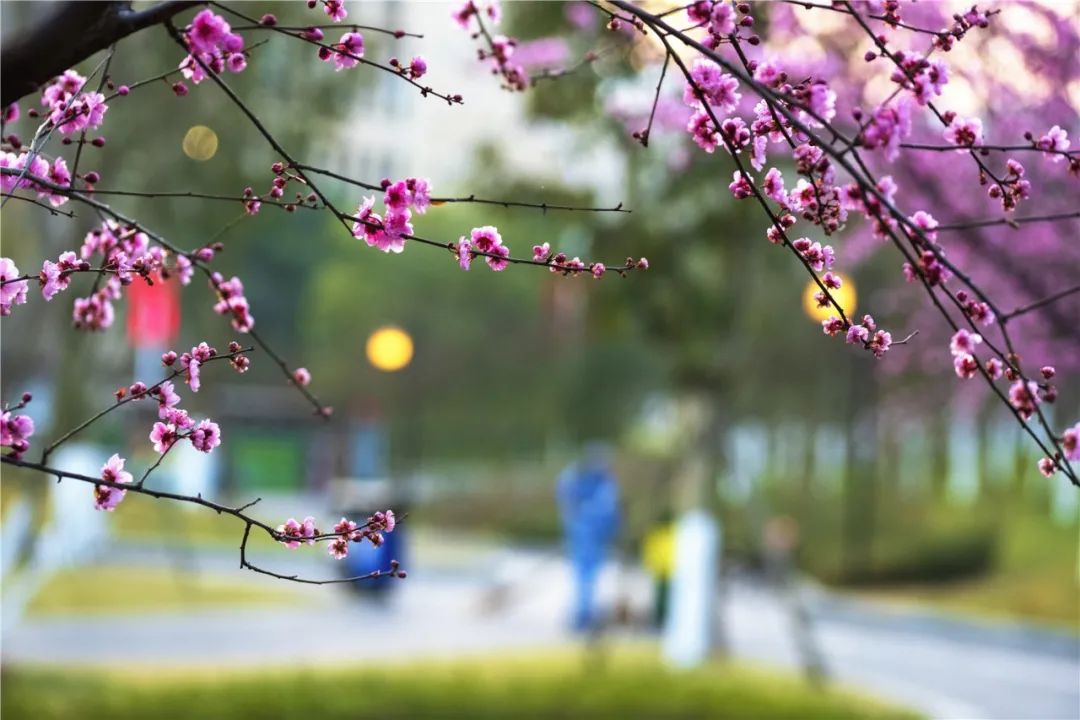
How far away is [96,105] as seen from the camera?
3.44 meters

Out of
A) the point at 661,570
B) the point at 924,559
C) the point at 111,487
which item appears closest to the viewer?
the point at 111,487

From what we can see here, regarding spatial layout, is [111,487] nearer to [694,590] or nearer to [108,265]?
[108,265]

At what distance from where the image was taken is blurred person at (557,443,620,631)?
48.2ft

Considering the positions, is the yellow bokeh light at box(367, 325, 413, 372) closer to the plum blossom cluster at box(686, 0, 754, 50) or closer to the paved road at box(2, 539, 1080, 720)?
the paved road at box(2, 539, 1080, 720)

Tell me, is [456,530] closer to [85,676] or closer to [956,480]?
[956,480]

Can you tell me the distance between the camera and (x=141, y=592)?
59.1ft

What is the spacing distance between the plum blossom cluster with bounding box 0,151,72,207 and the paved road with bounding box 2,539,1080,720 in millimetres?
6247

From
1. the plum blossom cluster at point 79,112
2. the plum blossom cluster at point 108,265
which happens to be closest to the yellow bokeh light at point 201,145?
the plum blossom cluster at point 108,265

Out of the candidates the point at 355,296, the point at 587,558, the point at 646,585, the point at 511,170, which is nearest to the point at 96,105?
the point at 511,170

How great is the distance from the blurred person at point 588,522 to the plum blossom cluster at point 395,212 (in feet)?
38.2

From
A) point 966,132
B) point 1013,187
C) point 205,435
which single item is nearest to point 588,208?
point 966,132

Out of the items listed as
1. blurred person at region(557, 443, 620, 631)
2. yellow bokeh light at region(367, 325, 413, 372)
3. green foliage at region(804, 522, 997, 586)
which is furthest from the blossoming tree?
green foliage at region(804, 522, 997, 586)

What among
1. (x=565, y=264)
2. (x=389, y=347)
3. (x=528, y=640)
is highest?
(x=389, y=347)

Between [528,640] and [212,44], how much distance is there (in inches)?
471
